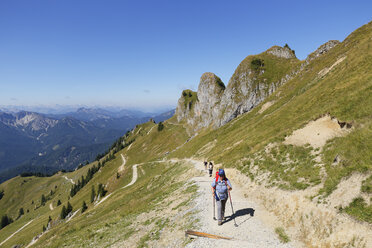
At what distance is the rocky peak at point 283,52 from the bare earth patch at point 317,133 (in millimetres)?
107467

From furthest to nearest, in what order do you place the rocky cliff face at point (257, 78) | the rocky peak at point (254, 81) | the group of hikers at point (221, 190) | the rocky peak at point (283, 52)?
the rocky peak at point (283, 52) → the rocky peak at point (254, 81) → the rocky cliff face at point (257, 78) → the group of hikers at point (221, 190)

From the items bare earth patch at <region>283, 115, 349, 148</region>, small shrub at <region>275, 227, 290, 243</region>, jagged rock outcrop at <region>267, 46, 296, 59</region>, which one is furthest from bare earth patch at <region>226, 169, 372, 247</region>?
jagged rock outcrop at <region>267, 46, 296, 59</region>

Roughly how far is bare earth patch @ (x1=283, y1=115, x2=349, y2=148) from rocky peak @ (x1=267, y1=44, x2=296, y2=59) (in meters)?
107

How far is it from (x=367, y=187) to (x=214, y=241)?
10.0 m

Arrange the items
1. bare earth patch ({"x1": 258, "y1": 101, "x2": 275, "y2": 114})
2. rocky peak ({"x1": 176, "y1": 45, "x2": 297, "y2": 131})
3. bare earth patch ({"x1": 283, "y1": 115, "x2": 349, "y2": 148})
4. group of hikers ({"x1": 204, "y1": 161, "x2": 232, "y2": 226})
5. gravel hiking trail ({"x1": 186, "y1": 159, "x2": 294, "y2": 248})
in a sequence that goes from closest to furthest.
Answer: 1. gravel hiking trail ({"x1": 186, "y1": 159, "x2": 294, "y2": 248})
2. group of hikers ({"x1": 204, "y1": 161, "x2": 232, "y2": 226})
3. bare earth patch ({"x1": 283, "y1": 115, "x2": 349, "y2": 148})
4. bare earth patch ({"x1": 258, "y1": 101, "x2": 275, "y2": 114})
5. rocky peak ({"x1": 176, "y1": 45, "x2": 297, "y2": 131})

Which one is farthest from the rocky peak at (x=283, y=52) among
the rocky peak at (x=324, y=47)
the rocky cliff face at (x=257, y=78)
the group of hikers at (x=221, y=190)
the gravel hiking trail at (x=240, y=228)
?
the group of hikers at (x=221, y=190)

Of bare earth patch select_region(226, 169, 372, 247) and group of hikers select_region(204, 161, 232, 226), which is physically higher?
group of hikers select_region(204, 161, 232, 226)

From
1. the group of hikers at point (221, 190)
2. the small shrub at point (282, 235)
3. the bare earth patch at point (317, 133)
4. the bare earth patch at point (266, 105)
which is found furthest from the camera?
the bare earth patch at point (266, 105)

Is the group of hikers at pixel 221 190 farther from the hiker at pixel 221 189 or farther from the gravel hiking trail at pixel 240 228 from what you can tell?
the gravel hiking trail at pixel 240 228

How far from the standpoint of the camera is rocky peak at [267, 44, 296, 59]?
116 meters

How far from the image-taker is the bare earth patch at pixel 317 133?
20.9 m

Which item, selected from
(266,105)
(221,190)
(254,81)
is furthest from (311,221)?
(254,81)

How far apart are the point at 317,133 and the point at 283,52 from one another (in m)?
114

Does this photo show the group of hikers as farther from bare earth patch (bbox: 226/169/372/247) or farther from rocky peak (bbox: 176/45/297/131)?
rocky peak (bbox: 176/45/297/131)
